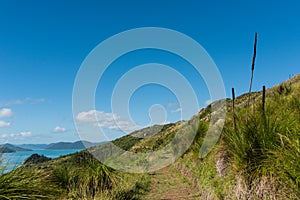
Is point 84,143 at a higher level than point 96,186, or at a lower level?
higher

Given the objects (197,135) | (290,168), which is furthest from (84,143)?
(290,168)

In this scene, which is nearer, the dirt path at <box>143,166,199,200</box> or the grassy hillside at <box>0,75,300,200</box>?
the grassy hillside at <box>0,75,300,200</box>

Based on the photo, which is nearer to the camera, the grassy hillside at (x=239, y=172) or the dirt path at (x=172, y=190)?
the grassy hillside at (x=239, y=172)

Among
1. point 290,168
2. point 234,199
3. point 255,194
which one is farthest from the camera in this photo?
point 234,199

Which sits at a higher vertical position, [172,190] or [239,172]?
[239,172]

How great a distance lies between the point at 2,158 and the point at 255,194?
150 inches

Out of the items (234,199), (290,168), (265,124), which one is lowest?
(234,199)

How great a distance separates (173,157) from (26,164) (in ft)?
46.4

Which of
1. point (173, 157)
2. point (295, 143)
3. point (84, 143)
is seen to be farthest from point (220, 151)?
point (173, 157)

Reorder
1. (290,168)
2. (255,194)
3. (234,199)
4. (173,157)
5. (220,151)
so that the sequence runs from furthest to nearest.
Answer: (173,157) < (220,151) < (234,199) < (255,194) < (290,168)

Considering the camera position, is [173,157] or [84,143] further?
[173,157]

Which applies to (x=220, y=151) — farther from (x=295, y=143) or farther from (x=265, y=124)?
(x=295, y=143)

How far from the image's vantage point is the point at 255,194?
456 centimetres

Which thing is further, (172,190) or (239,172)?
(172,190)
